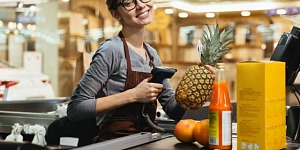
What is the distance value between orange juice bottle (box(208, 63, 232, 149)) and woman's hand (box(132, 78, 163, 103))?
25 cm

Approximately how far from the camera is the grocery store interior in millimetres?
6949

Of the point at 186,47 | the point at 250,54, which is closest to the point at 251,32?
the point at 250,54

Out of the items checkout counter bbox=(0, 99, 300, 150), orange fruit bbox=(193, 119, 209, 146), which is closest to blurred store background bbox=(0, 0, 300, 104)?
checkout counter bbox=(0, 99, 300, 150)

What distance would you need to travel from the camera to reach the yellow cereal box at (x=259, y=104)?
3.92 ft

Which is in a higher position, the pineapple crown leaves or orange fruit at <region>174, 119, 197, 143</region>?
the pineapple crown leaves

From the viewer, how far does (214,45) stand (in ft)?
4.63

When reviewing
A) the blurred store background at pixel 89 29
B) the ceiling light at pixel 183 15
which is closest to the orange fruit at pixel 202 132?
the blurred store background at pixel 89 29

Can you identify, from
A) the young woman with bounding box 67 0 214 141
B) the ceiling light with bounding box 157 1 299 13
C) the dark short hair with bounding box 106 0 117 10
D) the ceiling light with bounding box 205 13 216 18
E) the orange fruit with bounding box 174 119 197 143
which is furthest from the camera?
the ceiling light with bounding box 205 13 216 18

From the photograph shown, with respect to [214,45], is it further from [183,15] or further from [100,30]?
[100,30]

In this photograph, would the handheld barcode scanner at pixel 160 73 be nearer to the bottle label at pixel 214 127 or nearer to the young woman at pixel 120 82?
the young woman at pixel 120 82

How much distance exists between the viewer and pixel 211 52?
4.63 ft

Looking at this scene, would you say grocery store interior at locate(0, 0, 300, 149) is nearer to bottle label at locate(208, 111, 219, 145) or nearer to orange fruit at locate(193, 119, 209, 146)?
orange fruit at locate(193, 119, 209, 146)

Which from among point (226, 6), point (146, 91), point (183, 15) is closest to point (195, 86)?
point (146, 91)

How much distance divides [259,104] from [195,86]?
245 millimetres
